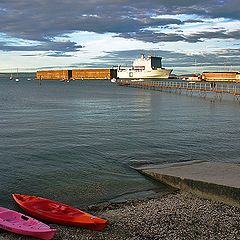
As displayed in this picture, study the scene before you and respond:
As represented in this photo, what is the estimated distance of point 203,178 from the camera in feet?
50.7

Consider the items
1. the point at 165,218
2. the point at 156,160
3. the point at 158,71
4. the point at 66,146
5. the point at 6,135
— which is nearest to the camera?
the point at 165,218

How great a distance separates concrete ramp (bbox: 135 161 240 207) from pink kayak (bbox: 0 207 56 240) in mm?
6460

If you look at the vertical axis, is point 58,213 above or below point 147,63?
below

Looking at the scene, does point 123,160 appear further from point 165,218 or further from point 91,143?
point 165,218

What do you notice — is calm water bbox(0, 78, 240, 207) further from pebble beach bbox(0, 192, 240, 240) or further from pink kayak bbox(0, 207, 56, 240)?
pink kayak bbox(0, 207, 56, 240)

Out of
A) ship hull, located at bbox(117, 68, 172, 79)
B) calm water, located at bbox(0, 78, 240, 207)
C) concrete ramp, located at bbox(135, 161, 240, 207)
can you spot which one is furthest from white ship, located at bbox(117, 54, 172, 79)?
concrete ramp, located at bbox(135, 161, 240, 207)

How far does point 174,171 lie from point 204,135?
523 inches

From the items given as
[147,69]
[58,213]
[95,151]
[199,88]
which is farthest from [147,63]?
[58,213]

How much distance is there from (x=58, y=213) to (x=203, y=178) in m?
6.19

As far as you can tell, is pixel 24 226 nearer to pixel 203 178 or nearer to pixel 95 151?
pixel 203 178

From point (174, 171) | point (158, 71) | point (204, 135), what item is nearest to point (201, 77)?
point (158, 71)

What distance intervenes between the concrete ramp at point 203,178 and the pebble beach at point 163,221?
39 centimetres

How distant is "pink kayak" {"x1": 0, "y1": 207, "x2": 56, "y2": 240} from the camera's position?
10781 millimetres

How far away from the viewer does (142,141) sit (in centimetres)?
2709
